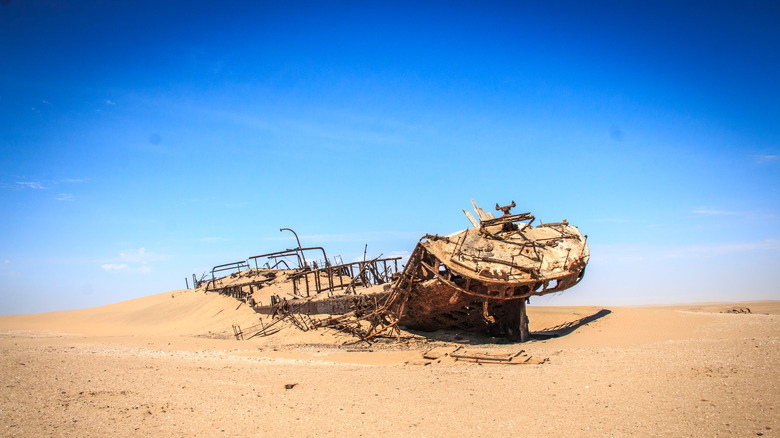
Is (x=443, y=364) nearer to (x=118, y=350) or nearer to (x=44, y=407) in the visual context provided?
(x=44, y=407)

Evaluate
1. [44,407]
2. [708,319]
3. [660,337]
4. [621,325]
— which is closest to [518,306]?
[621,325]

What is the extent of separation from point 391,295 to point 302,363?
4.30 meters

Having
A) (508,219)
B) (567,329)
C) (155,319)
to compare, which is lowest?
(567,329)

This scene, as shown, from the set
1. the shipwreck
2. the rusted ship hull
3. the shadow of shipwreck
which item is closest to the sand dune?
the shipwreck

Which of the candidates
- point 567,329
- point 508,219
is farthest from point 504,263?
point 567,329

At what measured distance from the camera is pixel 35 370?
6.85 metres

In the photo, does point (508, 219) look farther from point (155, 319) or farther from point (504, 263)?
point (155, 319)

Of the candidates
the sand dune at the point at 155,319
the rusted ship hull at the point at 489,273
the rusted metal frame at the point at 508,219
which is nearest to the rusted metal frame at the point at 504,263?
the rusted ship hull at the point at 489,273

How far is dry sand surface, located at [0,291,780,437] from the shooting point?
15.7ft

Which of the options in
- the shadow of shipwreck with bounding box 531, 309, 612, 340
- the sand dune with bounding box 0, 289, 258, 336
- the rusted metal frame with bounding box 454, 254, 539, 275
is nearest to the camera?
the rusted metal frame with bounding box 454, 254, 539, 275

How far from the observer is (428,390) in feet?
21.3

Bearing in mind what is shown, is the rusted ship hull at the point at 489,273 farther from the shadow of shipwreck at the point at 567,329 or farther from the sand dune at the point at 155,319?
the sand dune at the point at 155,319

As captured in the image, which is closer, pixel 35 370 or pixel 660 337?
pixel 35 370

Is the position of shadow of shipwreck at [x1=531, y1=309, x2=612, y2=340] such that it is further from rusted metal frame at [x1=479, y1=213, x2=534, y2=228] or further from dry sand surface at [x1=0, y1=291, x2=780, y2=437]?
rusted metal frame at [x1=479, y1=213, x2=534, y2=228]
